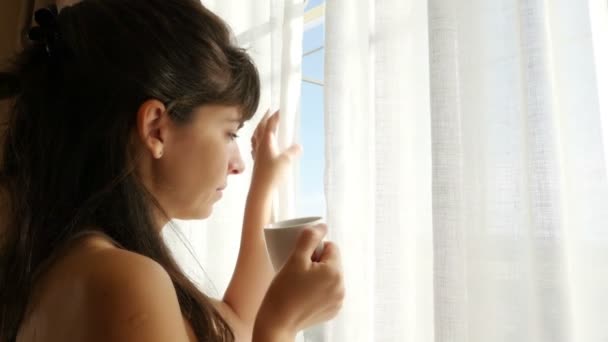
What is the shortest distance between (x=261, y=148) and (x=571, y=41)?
59 centimetres

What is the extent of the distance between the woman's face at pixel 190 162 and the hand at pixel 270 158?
0.42ft

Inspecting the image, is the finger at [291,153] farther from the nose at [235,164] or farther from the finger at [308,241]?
the finger at [308,241]

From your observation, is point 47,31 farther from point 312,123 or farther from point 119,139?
point 312,123

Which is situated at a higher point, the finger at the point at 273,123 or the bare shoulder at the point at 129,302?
the finger at the point at 273,123

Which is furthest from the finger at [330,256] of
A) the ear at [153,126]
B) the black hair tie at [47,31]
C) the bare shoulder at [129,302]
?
the black hair tie at [47,31]

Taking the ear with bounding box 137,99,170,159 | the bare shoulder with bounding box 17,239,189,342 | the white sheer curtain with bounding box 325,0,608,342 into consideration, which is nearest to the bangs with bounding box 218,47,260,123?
the ear with bounding box 137,99,170,159

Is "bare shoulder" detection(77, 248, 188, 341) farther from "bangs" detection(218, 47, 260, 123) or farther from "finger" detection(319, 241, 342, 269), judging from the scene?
"bangs" detection(218, 47, 260, 123)

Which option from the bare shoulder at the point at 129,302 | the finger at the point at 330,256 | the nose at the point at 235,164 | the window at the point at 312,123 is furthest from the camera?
the window at the point at 312,123

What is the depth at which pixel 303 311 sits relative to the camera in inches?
28.2

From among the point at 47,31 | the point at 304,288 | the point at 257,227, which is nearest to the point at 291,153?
the point at 257,227

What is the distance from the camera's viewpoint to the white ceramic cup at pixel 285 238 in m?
0.70

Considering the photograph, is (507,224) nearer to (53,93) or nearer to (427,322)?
(427,322)

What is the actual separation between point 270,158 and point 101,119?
0.33m

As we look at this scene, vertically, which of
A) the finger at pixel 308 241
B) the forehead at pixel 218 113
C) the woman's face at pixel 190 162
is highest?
the forehead at pixel 218 113
